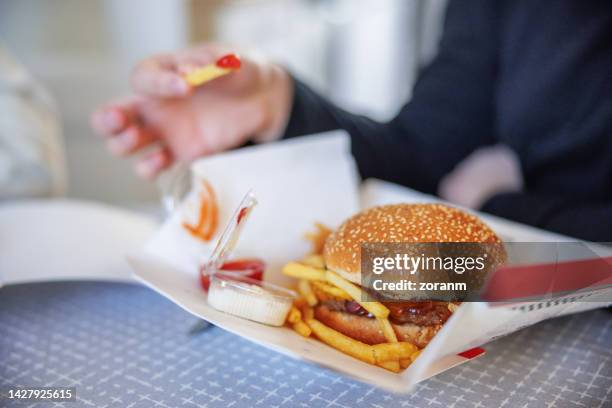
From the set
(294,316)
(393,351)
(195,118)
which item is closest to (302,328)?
(294,316)

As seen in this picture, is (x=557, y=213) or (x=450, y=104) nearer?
(x=557, y=213)

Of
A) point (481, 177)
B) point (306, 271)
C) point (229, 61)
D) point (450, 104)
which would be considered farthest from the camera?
point (481, 177)

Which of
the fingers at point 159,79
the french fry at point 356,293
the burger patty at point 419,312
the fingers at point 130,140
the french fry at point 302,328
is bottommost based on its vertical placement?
the french fry at point 302,328

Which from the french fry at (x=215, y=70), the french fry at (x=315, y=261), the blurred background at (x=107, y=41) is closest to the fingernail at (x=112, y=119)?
the french fry at (x=215, y=70)

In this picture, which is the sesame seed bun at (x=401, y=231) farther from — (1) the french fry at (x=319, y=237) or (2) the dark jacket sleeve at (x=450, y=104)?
(2) the dark jacket sleeve at (x=450, y=104)

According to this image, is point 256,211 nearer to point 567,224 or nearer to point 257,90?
point 257,90

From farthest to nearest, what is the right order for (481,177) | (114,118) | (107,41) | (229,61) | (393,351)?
(107,41) → (481,177) → (114,118) → (229,61) → (393,351)

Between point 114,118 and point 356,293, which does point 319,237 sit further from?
point 114,118
